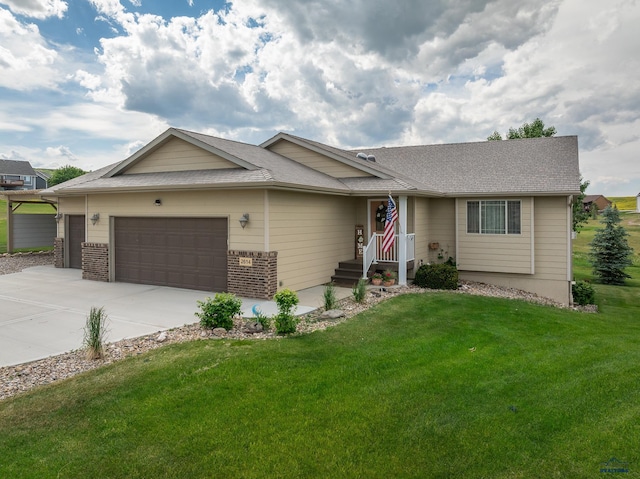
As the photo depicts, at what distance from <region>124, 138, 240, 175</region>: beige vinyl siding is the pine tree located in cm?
1770

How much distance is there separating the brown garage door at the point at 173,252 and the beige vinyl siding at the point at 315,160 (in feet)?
15.2

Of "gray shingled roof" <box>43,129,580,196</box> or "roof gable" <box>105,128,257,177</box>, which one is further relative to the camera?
"roof gable" <box>105,128,257,177</box>

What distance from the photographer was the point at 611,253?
66.4 feet

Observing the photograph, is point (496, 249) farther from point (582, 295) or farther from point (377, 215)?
point (377, 215)

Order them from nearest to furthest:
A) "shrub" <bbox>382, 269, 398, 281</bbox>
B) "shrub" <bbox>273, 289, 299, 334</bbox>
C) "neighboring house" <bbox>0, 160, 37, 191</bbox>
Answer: "shrub" <bbox>273, 289, 299, 334</bbox>, "shrub" <bbox>382, 269, 398, 281</bbox>, "neighboring house" <bbox>0, 160, 37, 191</bbox>

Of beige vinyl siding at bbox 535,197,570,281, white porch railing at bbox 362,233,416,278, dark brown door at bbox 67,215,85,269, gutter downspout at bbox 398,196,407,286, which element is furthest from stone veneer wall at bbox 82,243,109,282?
beige vinyl siding at bbox 535,197,570,281

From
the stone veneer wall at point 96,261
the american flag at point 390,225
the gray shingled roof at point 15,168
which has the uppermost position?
the gray shingled roof at point 15,168

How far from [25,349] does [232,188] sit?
570 centimetres

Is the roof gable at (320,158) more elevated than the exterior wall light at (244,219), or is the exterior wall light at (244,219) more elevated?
the roof gable at (320,158)

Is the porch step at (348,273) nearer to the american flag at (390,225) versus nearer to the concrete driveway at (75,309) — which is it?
the concrete driveway at (75,309)

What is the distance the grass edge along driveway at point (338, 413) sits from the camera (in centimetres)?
372

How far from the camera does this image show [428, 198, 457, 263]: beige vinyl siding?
1531cm

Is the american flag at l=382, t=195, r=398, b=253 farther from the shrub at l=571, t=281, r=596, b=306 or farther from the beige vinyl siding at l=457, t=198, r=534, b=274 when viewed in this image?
the shrub at l=571, t=281, r=596, b=306

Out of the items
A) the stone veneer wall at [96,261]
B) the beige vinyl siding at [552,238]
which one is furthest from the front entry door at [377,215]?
the stone veneer wall at [96,261]
